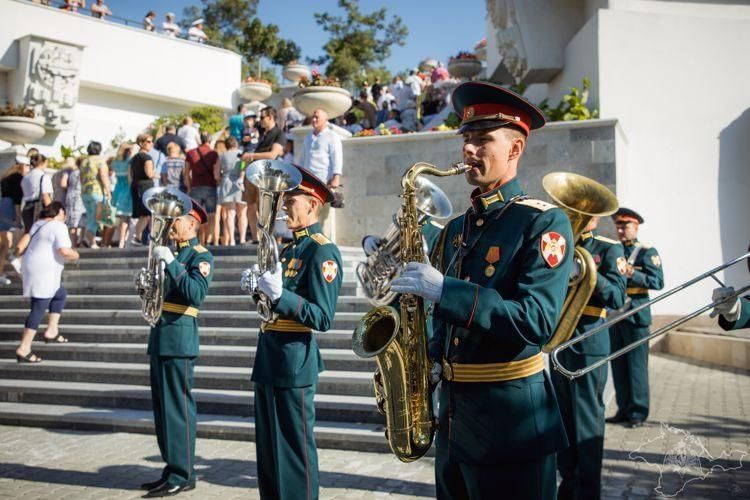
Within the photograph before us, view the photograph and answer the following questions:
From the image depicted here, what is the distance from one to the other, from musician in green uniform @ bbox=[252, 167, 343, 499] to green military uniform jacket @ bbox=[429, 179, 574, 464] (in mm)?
1680

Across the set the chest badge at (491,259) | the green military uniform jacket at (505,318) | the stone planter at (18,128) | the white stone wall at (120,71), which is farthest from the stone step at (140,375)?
the white stone wall at (120,71)

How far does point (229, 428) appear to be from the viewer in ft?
24.1

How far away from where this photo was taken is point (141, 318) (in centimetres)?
1055

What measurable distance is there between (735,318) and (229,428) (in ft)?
17.1

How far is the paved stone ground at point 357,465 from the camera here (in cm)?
572

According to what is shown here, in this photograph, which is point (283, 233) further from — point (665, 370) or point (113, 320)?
point (665, 370)

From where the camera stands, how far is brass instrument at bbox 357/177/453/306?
6156 mm

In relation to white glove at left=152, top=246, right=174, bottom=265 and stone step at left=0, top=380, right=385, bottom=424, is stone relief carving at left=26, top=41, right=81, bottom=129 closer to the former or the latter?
stone step at left=0, top=380, right=385, bottom=424

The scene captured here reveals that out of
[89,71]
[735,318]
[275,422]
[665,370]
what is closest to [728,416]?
[665,370]

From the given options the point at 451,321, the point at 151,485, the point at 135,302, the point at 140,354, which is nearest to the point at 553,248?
the point at 451,321

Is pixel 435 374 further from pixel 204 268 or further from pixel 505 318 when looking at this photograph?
pixel 204 268

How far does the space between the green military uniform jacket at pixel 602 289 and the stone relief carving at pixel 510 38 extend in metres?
9.14

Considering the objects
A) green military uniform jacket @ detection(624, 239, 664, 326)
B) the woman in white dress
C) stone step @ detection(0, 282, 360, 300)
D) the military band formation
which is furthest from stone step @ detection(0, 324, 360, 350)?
green military uniform jacket @ detection(624, 239, 664, 326)

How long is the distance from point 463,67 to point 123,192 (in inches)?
450
